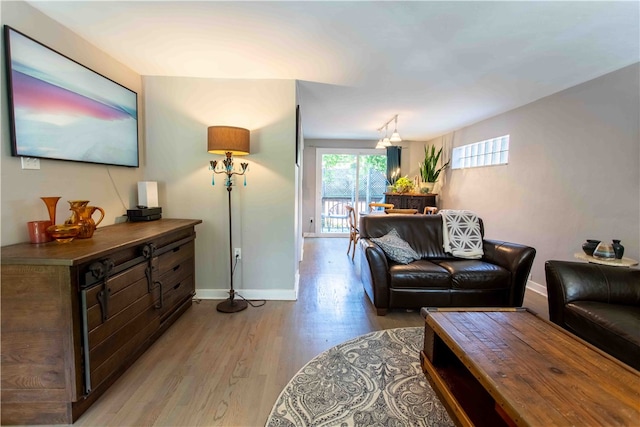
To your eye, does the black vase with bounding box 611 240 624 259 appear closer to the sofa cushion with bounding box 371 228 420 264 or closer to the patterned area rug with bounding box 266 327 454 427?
the sofa cushion with bounding box 371 228 420 264

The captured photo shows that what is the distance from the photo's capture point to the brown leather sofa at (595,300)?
1637 millimetres

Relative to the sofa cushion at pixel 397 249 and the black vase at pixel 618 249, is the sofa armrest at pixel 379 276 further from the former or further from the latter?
the black vase at pixel 618 249

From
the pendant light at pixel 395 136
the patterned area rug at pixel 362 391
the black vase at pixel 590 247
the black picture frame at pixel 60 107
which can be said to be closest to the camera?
the patterned area rug at pixel 362 391

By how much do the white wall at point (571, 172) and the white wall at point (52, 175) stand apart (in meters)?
4.35

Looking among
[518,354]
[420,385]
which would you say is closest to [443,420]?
[420,385]

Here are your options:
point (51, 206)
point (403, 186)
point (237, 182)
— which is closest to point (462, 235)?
point (403, 186)

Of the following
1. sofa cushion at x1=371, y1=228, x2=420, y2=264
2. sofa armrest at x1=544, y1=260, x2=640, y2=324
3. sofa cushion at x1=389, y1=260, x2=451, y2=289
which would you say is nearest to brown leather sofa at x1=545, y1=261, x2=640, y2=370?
sofa armrest at x1=544, y1=260, x2=640, y2=324

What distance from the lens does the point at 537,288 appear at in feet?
10.8

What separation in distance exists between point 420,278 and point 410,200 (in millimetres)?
3069

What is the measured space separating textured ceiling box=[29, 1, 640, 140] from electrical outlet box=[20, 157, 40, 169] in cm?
92

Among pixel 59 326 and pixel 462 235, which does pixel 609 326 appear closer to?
pixel 462 235

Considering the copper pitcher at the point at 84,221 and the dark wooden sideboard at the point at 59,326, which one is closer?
the dark wooden sideboard at the point at 59,326

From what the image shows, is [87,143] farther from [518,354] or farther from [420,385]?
[518,354]

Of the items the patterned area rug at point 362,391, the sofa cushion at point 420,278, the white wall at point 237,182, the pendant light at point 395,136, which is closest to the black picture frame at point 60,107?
the white wall at point 237,182
